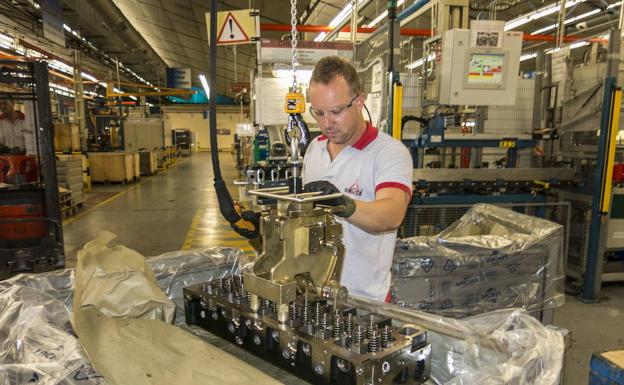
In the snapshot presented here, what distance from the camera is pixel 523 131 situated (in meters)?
4.63

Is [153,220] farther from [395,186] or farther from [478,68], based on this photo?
[395,186]

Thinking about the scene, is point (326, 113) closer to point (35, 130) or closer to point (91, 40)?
point (35, 130)

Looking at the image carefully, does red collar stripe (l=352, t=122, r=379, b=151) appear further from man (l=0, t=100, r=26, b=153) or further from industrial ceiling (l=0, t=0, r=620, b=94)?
man (l=0, t=100, r=26, b=153)

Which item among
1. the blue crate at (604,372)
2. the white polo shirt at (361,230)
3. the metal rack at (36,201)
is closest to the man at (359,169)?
the white polo shirt at (361,230)

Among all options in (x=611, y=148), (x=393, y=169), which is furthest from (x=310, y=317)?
(x=611, y=148)

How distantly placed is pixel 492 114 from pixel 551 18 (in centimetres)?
644

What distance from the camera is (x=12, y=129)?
4555 millimetres

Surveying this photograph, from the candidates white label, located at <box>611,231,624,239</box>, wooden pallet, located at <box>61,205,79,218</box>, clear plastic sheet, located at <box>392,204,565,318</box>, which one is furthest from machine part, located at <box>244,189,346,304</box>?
wooden pallet, located at <box>61,205,79,218</box>

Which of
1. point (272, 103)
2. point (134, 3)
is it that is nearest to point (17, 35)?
point (134, 3)

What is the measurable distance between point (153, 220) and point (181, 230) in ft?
3.06

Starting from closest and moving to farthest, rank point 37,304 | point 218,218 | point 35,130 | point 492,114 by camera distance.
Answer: point 37,304
point 35,130
point 492,114
point 218,218

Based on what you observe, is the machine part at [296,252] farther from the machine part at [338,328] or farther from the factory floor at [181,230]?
the factory floor at [181,230]

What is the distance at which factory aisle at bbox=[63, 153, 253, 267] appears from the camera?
18.6ft

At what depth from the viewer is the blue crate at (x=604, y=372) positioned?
1.42m
